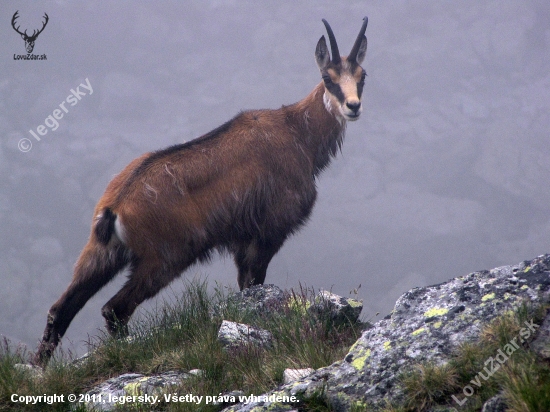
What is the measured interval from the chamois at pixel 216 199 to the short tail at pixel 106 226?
1 centimetres

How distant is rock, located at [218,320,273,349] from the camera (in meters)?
5.08

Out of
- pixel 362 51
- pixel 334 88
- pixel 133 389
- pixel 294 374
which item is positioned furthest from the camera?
pixel 362 51

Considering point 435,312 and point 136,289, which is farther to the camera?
point 136,289

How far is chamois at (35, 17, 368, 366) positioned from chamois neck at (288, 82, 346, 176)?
1 cm

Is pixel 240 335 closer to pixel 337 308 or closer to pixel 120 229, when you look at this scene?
pixel 337 308

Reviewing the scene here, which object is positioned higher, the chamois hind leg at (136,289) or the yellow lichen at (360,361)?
the chamois hind leg at (136,289)

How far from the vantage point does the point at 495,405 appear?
3.13 metres

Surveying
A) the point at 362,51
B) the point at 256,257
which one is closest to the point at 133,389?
the point at 256,257

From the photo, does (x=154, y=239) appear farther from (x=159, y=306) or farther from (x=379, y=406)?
(x=379, y=406)

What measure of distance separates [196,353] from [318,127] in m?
4.10

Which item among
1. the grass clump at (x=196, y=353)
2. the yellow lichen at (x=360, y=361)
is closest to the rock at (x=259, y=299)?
the grass clump at (x=196, y=353)

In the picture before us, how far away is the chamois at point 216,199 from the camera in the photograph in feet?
21.1

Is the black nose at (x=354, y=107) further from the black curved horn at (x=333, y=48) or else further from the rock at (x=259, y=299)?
the rock at (x=259, y=299)

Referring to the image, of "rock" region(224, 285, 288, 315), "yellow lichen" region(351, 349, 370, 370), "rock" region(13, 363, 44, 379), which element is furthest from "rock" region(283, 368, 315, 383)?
"rock" region(13, 363, 44, 379)
